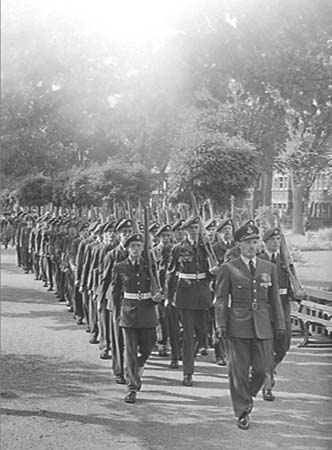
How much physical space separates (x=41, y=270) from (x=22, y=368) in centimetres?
661

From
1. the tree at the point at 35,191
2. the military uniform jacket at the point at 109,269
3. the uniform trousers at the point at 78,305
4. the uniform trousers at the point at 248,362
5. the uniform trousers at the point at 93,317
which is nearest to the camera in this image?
the uniform trousers at the point at 248,362

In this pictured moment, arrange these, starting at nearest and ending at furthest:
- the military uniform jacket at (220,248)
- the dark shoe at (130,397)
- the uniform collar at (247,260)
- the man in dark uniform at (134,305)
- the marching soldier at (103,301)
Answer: the uniform collar at (247,260) < the dark shoe at (130,397) < the man in dark uniform at (134,305) < the military uniform jacket at (220,248) < the marching soldier at (103,301)

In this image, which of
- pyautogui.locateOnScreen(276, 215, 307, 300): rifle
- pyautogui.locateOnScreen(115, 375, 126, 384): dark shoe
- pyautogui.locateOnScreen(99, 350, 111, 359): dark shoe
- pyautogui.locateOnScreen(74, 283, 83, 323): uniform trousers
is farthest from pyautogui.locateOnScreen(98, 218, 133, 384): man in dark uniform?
pyautogui.locateOnScreen(74, 283, 83, 323): uniform trousers

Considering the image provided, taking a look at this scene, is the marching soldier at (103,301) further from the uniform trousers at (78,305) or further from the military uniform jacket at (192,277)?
the uniform trousers at (78,305)

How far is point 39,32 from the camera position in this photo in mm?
8914

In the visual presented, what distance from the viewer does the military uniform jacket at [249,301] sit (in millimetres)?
4137

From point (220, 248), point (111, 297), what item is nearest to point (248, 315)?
point (111, 297)

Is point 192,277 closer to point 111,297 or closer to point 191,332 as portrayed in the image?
point 191,332

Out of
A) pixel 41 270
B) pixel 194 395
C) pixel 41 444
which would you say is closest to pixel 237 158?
pixel 194 395

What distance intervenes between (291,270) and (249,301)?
307 mm

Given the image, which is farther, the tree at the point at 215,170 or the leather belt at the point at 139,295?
the tree at the point at 215,170

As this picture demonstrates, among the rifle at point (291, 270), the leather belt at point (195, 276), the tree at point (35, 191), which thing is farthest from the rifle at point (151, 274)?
the tree at point (35, 191)

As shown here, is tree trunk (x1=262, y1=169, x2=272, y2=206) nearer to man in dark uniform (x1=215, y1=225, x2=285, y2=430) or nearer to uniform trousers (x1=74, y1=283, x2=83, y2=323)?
man in dark uniform (x1=215, y1=225, x2=285, y2=430)

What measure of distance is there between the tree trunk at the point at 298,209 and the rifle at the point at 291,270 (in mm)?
374
